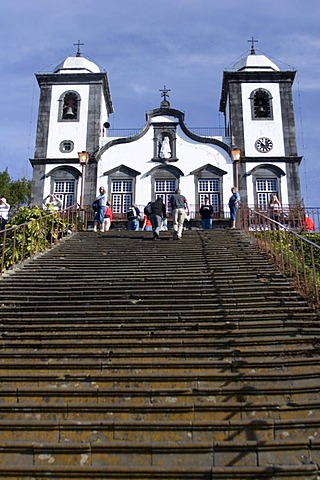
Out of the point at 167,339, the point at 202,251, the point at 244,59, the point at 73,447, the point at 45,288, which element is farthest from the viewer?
the point at 244,59

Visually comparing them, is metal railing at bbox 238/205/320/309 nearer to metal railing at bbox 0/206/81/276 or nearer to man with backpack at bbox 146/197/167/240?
man with backpack at bbox 146/197/167/240

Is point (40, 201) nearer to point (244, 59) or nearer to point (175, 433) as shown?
point (244, 59)

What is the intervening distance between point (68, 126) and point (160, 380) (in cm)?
2157

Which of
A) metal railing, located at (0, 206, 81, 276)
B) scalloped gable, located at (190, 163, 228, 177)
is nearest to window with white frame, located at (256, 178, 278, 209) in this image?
scalloped gable, located at (190, 163, 228, 177)

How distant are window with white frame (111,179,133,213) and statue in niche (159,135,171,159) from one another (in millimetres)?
2011

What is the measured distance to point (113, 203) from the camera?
2402cm

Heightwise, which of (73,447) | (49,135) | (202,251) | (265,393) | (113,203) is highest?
(49,135)

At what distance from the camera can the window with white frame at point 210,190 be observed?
23680mm

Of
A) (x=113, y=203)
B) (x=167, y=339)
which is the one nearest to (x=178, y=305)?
(x=167, y=339)

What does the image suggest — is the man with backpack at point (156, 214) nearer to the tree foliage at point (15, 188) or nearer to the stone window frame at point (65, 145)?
the stone window frame at point (65, 145)

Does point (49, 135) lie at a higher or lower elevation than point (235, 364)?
higher

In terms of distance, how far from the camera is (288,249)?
35.7 feet

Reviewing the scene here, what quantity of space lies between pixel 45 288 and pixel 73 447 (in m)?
4.73

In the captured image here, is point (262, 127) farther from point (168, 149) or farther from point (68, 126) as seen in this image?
point (68, 126)
